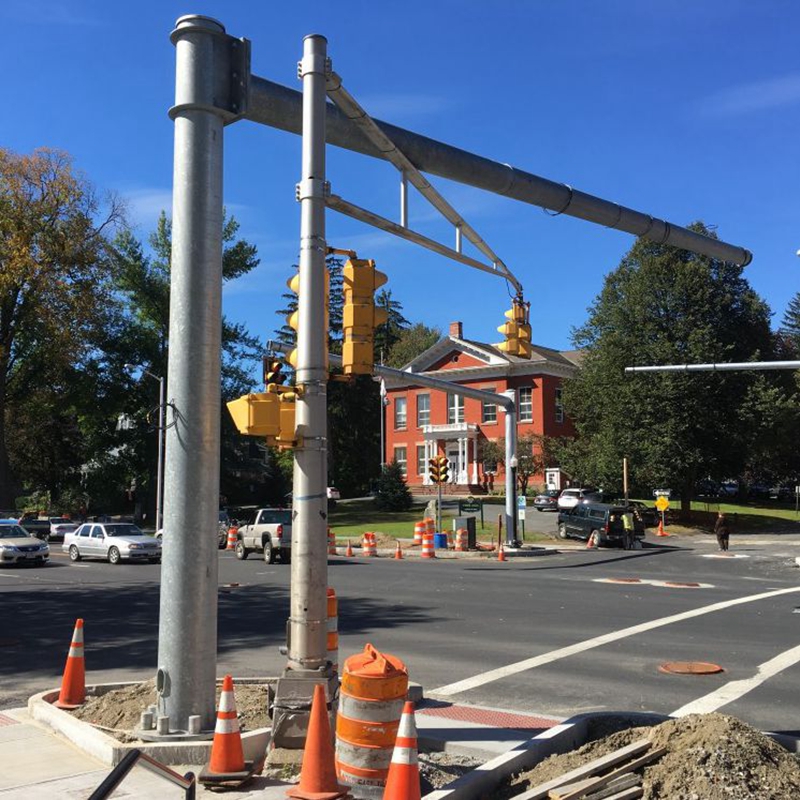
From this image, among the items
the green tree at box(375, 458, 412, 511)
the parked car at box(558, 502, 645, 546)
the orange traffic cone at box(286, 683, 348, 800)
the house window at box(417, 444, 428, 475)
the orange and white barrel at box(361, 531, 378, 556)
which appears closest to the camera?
the orange traffic cone at box(286, 683, 348, 800)

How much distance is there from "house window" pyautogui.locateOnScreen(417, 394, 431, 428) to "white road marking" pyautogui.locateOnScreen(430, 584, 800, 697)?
5173 centimetres

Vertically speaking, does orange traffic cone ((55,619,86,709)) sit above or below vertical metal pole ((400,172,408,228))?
below

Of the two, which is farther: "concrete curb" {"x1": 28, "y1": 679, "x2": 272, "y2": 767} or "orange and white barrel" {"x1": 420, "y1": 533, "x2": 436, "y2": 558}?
"orange and white barrel" {"x1": 420, "y1": 533, "x2": 436, "y2": 558}

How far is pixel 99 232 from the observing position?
164 feet

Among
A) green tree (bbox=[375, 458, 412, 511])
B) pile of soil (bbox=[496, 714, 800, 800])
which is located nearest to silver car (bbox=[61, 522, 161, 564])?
pile of soil (bbox=[496, 714, 800, 800])

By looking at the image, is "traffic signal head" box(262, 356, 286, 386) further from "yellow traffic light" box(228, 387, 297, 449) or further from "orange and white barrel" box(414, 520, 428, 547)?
"orange and white barrel" box(414, 520, 428, 547)

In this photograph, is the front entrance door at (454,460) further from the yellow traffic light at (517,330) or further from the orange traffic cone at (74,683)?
the orange traffic cone at (74,683)

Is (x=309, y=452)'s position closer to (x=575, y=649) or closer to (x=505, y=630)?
(x=575, y=649)

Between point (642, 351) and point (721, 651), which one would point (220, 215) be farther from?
point (642, 351)

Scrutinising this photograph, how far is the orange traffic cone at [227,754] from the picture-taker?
5.98m

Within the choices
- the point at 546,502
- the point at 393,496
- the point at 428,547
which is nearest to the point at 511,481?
the point at 428,547

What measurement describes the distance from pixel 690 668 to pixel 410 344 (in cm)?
8656

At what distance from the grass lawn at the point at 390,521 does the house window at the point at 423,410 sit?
1025cm

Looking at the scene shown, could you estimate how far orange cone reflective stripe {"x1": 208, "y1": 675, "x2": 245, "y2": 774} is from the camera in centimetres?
604
